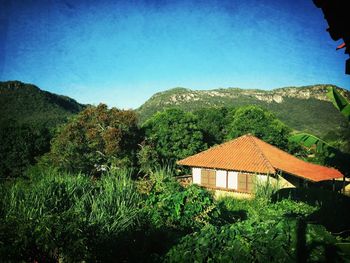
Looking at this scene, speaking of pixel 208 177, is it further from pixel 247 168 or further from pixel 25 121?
pixel 25 121

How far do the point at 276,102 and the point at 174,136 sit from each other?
57745 millimetres

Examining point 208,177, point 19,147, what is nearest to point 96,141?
point 208,177

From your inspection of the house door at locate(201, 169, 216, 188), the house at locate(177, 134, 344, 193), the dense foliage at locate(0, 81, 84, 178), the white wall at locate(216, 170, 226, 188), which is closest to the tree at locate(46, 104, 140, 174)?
the house at locate(177, 134, 344, 193)

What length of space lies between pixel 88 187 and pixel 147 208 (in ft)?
6.46

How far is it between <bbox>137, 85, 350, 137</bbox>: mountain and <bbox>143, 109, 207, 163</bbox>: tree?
95.5 ft

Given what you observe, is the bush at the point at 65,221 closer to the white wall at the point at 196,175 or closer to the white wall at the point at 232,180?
the white wall at the point at 232,180

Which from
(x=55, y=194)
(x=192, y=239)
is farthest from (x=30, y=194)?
(x=192, y=239)

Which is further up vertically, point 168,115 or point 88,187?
point 168,115

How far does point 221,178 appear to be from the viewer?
74.2ft

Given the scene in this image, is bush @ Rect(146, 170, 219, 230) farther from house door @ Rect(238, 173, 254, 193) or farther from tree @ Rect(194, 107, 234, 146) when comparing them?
tree @ Rect(194, 107, 234, 146)

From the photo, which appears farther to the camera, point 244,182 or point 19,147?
point 19,147

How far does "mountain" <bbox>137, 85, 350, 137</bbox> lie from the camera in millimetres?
63000

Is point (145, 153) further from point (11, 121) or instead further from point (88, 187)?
point (11, 121)

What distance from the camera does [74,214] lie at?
15.2 ft
